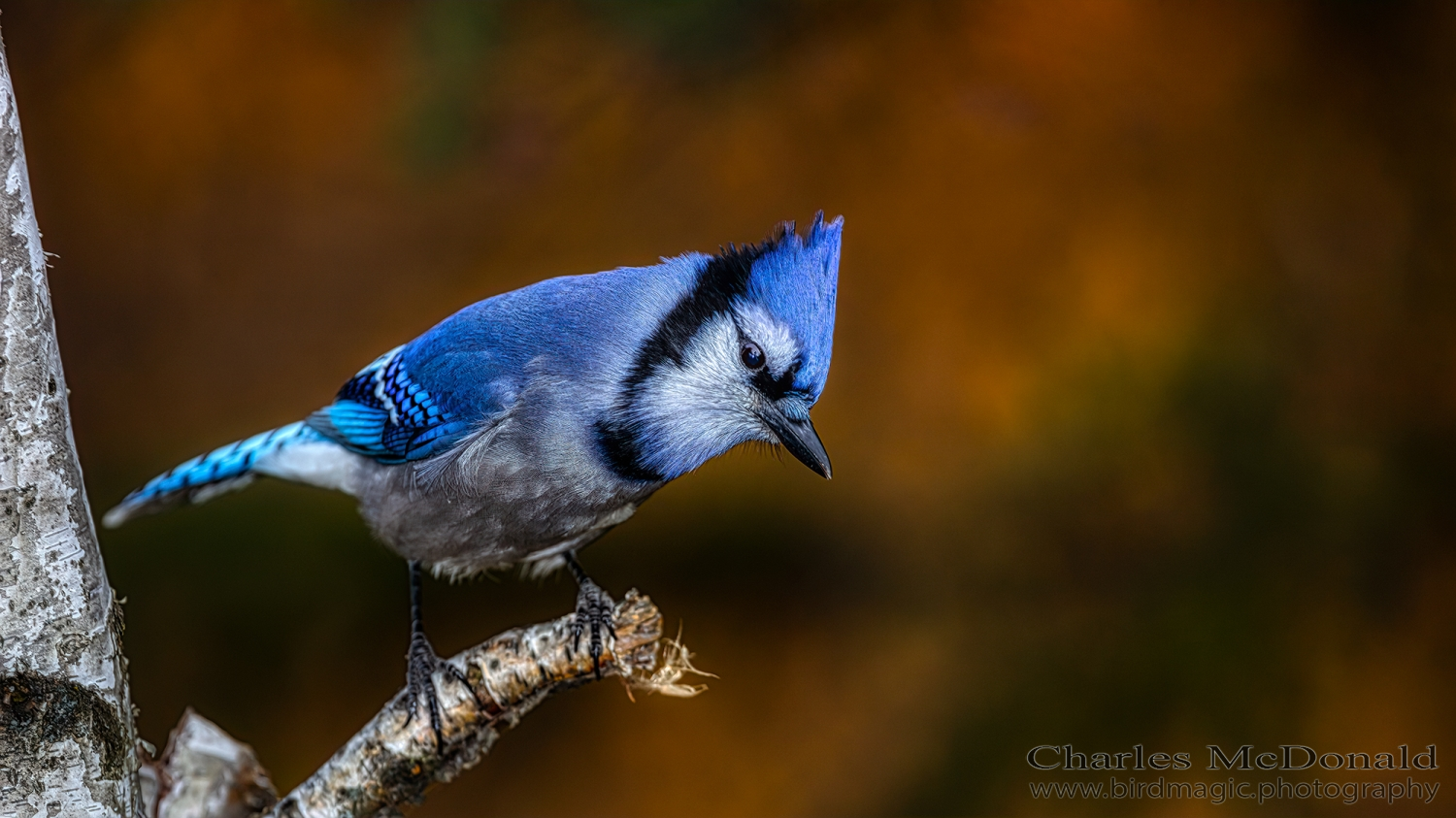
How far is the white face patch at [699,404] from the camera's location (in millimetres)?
1442

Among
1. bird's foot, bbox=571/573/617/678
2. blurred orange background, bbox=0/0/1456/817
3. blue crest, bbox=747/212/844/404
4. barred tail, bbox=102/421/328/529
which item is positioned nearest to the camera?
blue crest, bbox=747/212/844/404

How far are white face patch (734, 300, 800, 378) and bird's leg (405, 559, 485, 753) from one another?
1.97 feet

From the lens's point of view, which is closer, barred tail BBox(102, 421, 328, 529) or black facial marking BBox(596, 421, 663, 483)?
black facial marking BBox(596, 421, 663, 483)

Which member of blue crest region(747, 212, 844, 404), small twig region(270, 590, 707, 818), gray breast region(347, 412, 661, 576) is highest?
blue crest region(747, 212, 844, 404)

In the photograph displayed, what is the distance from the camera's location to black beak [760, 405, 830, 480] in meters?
1.41

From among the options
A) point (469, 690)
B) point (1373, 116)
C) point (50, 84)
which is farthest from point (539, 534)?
point (1373, 116)

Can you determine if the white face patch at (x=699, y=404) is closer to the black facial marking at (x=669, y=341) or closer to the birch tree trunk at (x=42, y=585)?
the black facial marking at (x=669, y=341)

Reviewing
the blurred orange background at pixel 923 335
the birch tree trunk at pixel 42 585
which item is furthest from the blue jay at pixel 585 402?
the blurred orange background at pixel 923 335

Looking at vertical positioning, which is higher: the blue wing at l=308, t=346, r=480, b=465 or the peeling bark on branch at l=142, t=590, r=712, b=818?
the blue wing at l=308, t=346, r=480, b=465

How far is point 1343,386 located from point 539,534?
7.25 feet

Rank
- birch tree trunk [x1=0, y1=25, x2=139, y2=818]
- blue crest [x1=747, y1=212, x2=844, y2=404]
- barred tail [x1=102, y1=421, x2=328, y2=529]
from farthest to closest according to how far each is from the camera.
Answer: barred tail [x1=102, y1=421, x2=328, y2=529] → blue crest [x1=747, y1=212, x2=844, y2=404] → birch tree trunk [x1=0, y1=25, x2=139, y2=818]

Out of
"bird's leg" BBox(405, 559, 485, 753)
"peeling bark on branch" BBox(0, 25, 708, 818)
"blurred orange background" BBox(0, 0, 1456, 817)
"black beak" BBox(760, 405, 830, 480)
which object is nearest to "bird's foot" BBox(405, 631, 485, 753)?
"bird's leg" BBox(405, 559, 485, 753)

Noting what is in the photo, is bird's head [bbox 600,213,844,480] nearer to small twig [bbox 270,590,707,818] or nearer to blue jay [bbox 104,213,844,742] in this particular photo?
blue jay [bbox 104,213,844,742]

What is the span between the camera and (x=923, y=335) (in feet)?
9.25
